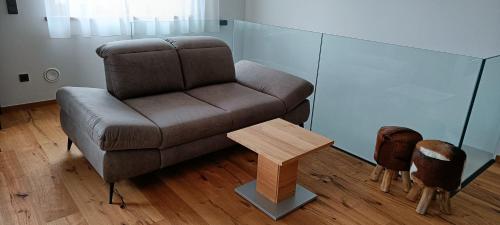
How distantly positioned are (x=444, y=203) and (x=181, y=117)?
5.81 feet

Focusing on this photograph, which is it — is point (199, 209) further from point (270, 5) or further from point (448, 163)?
point (270, 5)

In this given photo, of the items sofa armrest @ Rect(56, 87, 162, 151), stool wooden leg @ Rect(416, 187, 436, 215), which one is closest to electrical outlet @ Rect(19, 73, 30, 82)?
sofa armrest @ Rect(56, 87, 162, 151)

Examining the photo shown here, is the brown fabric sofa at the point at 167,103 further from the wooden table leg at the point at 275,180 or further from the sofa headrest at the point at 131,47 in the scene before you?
the wooden table leg at the point at 275,180

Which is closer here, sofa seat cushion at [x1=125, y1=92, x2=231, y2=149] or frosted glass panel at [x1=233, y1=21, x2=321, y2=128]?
sofa seat cushion at [x1=125, y1=92, x2=231, y2=149]

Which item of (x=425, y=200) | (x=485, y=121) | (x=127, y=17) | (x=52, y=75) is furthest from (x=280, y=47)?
(x=52, y=75)

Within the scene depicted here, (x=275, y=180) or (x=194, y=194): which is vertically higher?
(x=275, y=180)

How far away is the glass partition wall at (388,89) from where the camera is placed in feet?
8.11

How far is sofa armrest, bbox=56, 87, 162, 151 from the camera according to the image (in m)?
2.05

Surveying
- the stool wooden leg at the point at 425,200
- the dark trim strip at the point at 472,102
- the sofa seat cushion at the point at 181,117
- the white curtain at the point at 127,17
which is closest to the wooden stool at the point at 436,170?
the stool wooden leg at the point at 425,200

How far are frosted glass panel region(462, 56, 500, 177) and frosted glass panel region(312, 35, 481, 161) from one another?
0.13 meters

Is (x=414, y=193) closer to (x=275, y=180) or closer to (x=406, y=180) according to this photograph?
(x=406, y=180)

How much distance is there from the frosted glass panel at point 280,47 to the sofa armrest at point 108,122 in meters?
1.69

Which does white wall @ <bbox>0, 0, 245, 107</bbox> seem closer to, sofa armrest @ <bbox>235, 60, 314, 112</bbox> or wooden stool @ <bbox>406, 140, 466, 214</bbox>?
sofa armrest @ <bbox>235, 60, 314, 112</bbox>

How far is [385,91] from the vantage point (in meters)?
2.88
